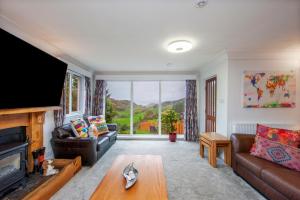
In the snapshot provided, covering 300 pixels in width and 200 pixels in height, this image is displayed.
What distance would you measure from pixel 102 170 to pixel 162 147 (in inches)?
78.9

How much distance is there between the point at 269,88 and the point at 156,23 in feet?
9.20

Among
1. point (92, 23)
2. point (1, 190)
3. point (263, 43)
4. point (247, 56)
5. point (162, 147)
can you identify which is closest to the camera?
point (1, 190)

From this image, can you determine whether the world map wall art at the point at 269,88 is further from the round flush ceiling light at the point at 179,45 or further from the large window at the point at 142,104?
the large window at the point at 142,104

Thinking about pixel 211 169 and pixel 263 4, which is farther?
pixel 211 169

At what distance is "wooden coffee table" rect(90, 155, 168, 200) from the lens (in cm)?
161

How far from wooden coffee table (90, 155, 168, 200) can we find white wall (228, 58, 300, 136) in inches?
84.5

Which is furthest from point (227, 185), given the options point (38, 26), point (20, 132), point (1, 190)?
point (38, 26)

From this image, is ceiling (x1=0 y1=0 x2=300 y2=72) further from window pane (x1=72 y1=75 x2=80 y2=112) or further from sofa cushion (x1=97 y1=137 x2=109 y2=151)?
sofa cushion (x1=97 y1=137 x2=109 y2=151)

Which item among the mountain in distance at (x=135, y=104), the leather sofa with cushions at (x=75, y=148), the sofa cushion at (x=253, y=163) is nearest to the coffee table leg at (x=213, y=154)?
the sofa cushion at (x=253, y=163)

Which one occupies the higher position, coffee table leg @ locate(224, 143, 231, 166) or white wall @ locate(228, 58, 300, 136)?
white wall @ locate(228, 58, 300, 136)

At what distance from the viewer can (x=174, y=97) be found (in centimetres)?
582

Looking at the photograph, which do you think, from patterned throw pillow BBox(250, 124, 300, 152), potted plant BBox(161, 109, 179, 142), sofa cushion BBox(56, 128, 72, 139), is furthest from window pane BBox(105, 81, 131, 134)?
patterned throw pillow BBox(250, 124, 300, 152)

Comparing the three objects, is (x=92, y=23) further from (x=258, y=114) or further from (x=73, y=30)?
(x=258, y=114)

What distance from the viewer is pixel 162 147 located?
15.1 ft
